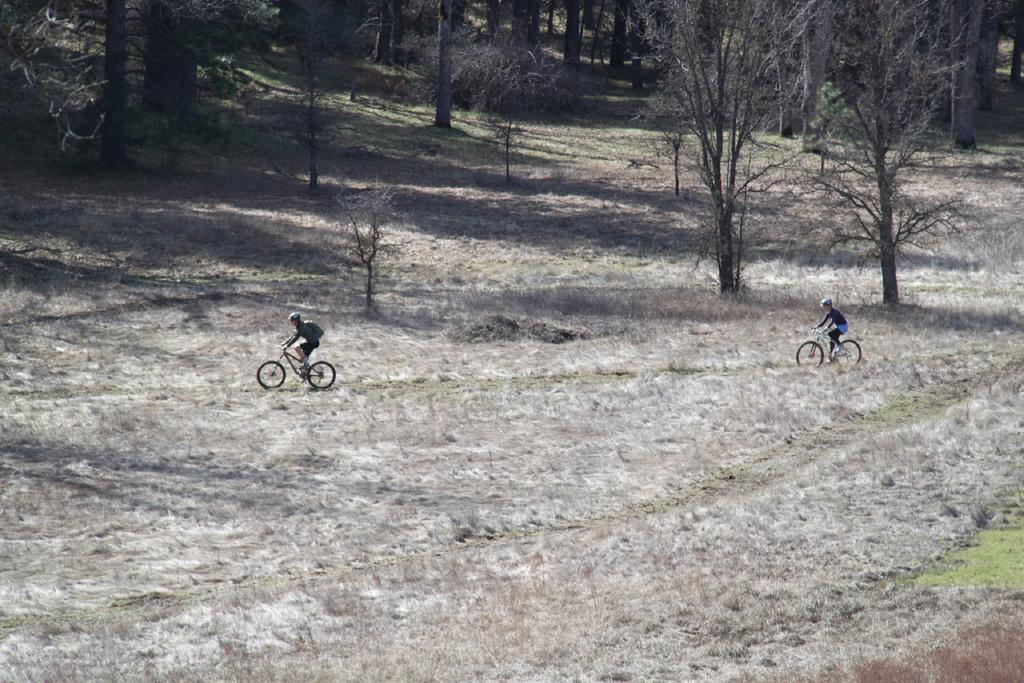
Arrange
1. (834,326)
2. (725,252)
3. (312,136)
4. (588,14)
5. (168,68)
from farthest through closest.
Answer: (588,14) < (168,68) < (312,136) < (725,252) < (834,326)

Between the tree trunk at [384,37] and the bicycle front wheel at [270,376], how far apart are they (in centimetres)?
4690

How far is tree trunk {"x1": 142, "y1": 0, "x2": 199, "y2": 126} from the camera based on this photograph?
44.1 meters

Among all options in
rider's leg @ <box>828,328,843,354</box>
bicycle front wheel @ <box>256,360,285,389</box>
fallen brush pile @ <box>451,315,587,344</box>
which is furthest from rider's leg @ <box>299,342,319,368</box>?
rider's leg @ <box>828,328,843,354</box>

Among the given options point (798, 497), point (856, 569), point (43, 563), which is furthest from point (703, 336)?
point (43, 563)

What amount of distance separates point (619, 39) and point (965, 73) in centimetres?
2665

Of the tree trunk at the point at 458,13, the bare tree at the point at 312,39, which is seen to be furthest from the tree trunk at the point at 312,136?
the tree trunk at the point at 458,13

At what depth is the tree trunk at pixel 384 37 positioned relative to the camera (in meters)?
67.8

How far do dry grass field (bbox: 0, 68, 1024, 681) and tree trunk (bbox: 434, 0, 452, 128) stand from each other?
1905 cm

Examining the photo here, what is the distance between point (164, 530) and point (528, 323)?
A: 1431 centimetres

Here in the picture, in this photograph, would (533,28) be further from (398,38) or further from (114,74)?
(114,74)

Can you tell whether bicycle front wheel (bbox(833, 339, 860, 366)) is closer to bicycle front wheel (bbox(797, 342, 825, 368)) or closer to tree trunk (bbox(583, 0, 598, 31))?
bicycle front wheel (bbox(797, 342, 825, 368))

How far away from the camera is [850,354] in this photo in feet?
83.5

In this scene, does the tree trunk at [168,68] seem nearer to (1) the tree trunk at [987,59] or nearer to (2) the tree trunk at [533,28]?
(2) the tree trunk at [533,28]

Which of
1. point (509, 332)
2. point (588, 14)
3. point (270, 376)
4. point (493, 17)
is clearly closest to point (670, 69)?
point (509, 332)
